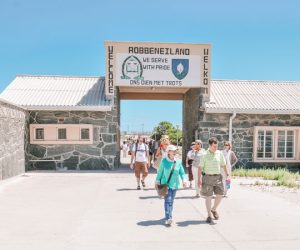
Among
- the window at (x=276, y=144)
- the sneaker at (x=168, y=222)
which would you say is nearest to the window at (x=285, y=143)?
the window at (x=276, y=144)

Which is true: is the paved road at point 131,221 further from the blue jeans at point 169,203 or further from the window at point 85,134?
the window at point 85,134

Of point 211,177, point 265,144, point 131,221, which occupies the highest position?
point 211,177

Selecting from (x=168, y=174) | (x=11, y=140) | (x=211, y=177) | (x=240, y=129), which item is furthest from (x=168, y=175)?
(x=240, y=129)

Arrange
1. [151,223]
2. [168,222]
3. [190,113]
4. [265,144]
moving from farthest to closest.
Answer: [190,113]
[265,144]
[151,223]
[168,222]

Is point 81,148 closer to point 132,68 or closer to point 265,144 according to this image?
point 132,68

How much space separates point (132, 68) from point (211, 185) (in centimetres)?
964

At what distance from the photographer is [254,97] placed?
17.1 metres

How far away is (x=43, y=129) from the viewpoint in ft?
50.4

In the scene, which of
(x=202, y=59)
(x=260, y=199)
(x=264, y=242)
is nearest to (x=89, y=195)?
(x=260, y=199)

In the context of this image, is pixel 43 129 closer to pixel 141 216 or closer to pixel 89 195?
pixel 89 195

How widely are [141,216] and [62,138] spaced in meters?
9.20

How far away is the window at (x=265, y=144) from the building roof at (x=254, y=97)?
3.49 feet

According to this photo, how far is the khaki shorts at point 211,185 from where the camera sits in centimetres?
672

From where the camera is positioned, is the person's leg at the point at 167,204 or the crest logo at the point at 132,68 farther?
the crest logo at the point at 132,68
